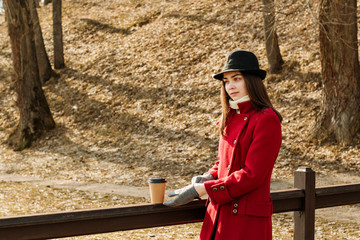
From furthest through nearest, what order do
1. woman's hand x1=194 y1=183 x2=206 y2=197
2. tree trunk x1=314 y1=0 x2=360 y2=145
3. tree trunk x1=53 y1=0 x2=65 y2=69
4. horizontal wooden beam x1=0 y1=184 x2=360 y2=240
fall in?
1. tree trunk x1=53 y1=0 x2=65 y2=69
2. tree trunk x1=314 y1=0 x2=360 y2=145
3. woman's hand x1=194 y1=183 x2=206 y2=197
4. horizontal wooden beam x1=0 y1=184 x2=360 y2=240

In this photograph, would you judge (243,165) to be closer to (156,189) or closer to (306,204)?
(156,189)

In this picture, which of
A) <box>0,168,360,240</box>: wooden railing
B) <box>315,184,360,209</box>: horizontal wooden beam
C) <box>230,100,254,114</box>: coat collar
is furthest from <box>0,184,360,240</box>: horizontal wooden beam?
<box>230,100,254,114</box>: coat collar

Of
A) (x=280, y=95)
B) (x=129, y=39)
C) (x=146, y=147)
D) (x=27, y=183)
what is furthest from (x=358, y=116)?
(x=129, y=39)

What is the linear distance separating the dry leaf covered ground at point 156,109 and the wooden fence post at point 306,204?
2961mm

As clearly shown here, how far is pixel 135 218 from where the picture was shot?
119 inches

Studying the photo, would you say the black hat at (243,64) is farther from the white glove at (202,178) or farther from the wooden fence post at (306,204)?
the wooden fence post at (306,204)

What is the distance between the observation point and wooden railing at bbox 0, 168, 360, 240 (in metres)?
2.72

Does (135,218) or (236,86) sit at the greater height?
(236,86)

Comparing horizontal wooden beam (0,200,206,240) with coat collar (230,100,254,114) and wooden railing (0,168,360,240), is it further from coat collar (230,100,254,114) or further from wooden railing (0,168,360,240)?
coat collar (230,100,254,114)

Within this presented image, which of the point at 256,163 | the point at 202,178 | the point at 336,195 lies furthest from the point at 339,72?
the point at 256,163

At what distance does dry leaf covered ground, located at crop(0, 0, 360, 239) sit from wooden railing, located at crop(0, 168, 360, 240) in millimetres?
3088

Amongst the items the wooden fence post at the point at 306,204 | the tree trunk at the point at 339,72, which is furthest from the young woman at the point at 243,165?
the tree trunk at the point at 339,72

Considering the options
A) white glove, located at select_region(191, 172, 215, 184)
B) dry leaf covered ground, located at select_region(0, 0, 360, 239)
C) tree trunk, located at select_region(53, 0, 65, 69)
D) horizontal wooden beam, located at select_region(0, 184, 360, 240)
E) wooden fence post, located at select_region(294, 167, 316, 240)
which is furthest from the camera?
tree trunk, located at select_region(53, 0, 65, 69)

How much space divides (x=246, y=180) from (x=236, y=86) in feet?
2.10
